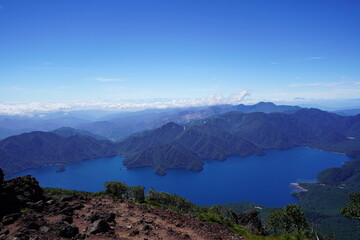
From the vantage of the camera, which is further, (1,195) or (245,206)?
(245,206)

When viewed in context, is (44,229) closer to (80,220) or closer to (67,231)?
(67,231)

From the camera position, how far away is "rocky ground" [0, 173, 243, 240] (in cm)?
1614

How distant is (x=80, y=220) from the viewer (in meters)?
19.5

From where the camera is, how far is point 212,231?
68.5ft

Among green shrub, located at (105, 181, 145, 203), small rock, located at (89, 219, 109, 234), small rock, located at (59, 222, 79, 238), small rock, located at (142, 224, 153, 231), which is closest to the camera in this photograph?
small rock, located at (59, 222, 79, 238)

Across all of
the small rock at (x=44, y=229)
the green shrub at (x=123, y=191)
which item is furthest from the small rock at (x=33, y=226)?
the green shrub at (x=123, y=191)

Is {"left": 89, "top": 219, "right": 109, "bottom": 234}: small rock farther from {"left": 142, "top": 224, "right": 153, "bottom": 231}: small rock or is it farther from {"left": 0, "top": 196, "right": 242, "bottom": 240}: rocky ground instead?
{"left": 142, "top": 224, "right": 153, "bottom": 231}: small rock

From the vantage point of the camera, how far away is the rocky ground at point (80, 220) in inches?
635

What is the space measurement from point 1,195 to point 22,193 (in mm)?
3035

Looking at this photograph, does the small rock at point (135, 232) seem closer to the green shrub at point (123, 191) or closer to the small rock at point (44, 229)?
the small rock at point (44, 229)

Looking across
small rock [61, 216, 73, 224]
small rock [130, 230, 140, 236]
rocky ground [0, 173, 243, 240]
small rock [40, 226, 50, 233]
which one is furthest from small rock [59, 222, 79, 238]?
small rock [130, 230, 140, 236]

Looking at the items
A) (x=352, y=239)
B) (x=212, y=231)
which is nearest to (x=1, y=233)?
(x=212, y=231)

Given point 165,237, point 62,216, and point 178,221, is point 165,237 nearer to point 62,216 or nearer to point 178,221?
point 178,221

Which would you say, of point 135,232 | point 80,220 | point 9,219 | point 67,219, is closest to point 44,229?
point 67,219
